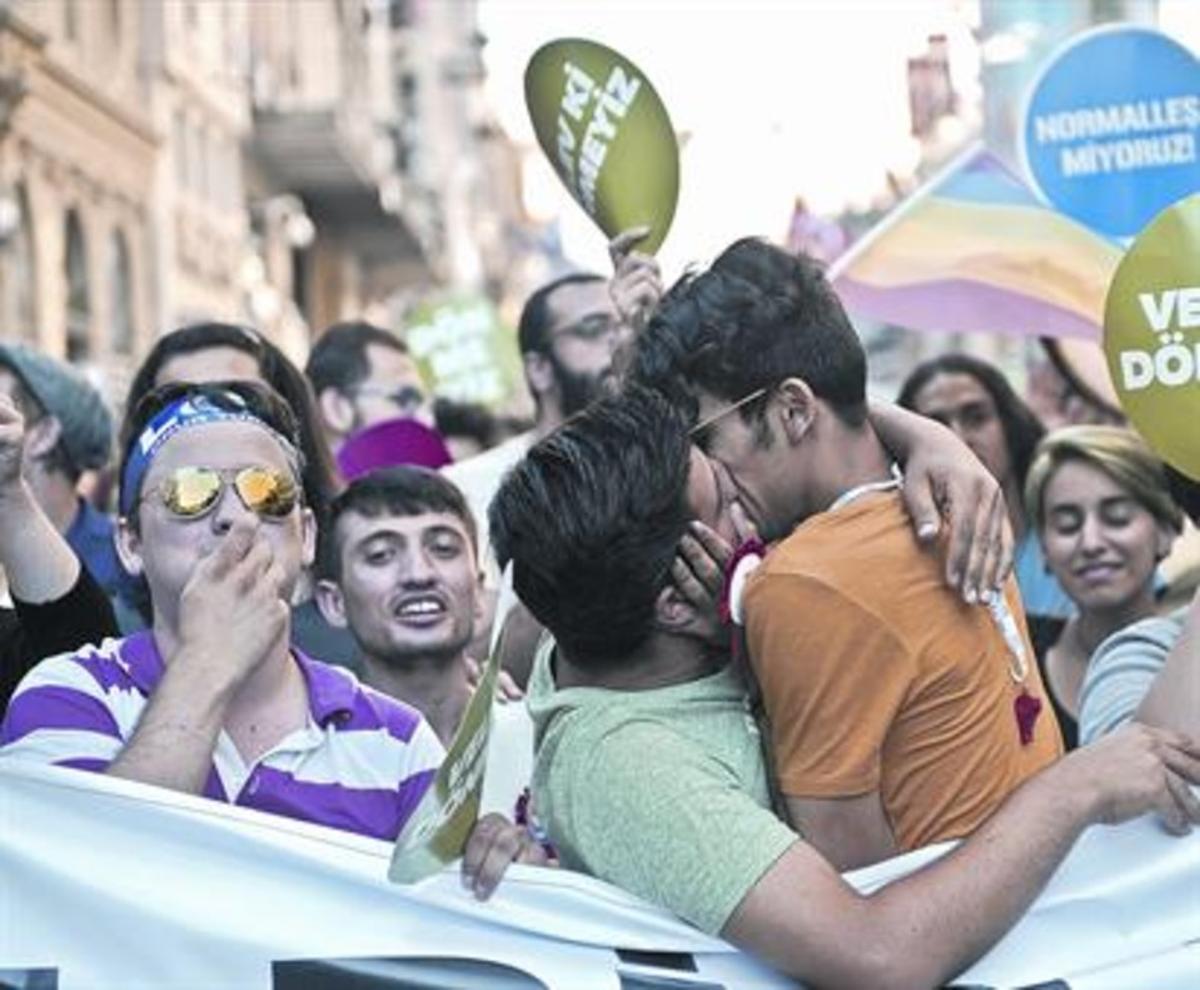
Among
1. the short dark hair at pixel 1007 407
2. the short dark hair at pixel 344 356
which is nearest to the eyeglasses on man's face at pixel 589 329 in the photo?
the short dark hair at pixel 1007 407

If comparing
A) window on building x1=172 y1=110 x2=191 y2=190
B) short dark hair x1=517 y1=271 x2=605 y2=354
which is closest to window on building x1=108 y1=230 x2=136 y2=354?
window on building x1=172 y1=110 x2=191 y2=190

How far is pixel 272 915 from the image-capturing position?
2727 millimetres

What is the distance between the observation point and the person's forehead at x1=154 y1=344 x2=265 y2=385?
15.6 ft

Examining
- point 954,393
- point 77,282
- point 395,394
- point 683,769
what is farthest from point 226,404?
point 77,282

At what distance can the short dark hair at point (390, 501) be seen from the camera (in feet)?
13.9

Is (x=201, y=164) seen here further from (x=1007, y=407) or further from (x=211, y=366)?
(x=211, y=366)

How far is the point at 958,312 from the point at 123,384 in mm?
18100

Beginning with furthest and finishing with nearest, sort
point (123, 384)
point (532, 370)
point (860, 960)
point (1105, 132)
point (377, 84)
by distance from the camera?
point (377, 84), point (123, 384), point (532, 370), point (1105, 132), point (860, 960)

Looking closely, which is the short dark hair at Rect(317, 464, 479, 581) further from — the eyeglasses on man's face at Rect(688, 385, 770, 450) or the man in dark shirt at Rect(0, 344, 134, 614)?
the eyeglasses on man's face at Rect(688, 385, 770, 450)

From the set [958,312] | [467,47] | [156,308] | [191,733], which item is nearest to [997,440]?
[958,312]

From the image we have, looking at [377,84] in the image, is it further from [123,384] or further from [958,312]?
[958,312]

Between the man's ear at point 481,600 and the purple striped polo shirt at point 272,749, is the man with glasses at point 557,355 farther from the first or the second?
the purple striped polo shirt at point 272,749

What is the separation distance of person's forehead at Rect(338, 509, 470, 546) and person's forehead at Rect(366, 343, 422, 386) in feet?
8.91

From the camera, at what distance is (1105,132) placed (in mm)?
5480
